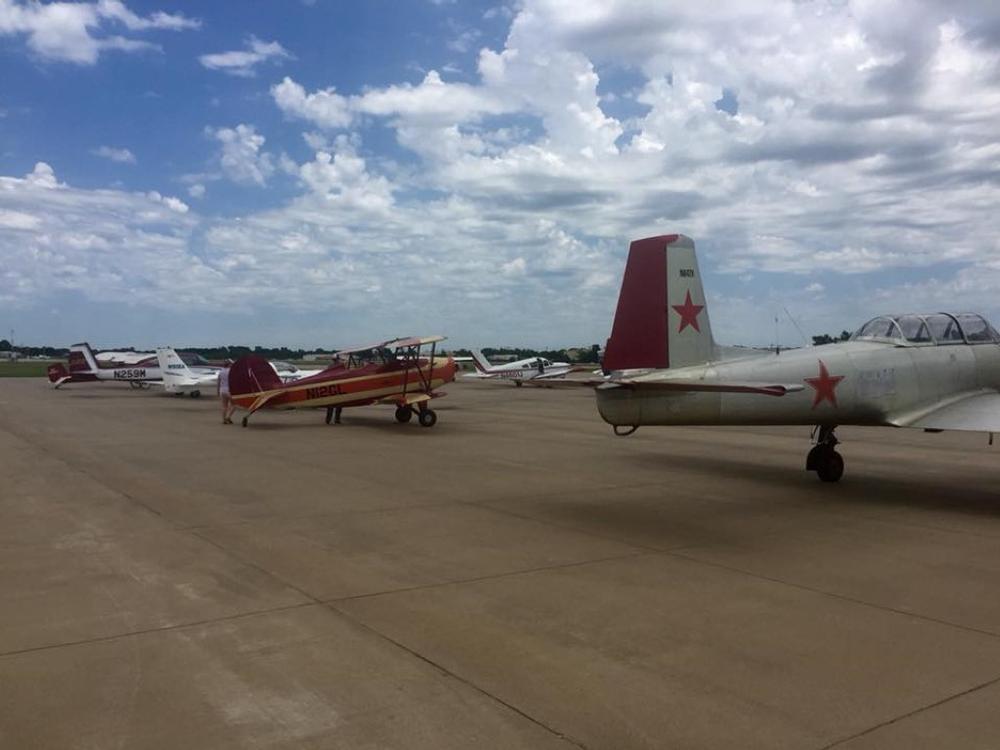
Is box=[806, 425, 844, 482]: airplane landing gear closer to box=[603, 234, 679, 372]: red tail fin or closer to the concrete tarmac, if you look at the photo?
the concrete tarmac

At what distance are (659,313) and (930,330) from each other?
428cm

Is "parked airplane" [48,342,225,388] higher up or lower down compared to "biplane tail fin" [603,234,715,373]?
lower down

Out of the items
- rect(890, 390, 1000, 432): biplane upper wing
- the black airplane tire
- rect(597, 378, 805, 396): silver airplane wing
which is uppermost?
rect(597, 378, 805, 396): silver airplane wing

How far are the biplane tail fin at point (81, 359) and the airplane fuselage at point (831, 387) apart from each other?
4071cm

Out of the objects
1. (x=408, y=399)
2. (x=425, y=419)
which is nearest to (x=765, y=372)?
(x=425, y=419)

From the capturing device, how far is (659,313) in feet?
30.4

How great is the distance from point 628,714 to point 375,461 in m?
10.0

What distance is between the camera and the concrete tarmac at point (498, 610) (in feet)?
11.8

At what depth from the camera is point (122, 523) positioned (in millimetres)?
8109

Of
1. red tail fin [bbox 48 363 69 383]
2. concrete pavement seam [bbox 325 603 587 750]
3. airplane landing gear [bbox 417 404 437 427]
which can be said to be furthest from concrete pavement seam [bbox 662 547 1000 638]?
red tail fin [bbox 48 363 69 383]

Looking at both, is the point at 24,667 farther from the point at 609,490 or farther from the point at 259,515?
the point at 609,490

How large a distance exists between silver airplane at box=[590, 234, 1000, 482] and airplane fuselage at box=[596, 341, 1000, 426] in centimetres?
1

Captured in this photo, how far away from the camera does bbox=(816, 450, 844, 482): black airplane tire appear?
1094 centimetres

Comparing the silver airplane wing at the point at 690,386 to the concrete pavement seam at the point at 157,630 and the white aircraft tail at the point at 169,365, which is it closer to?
the concrete pavement seam at the point at 157,630
